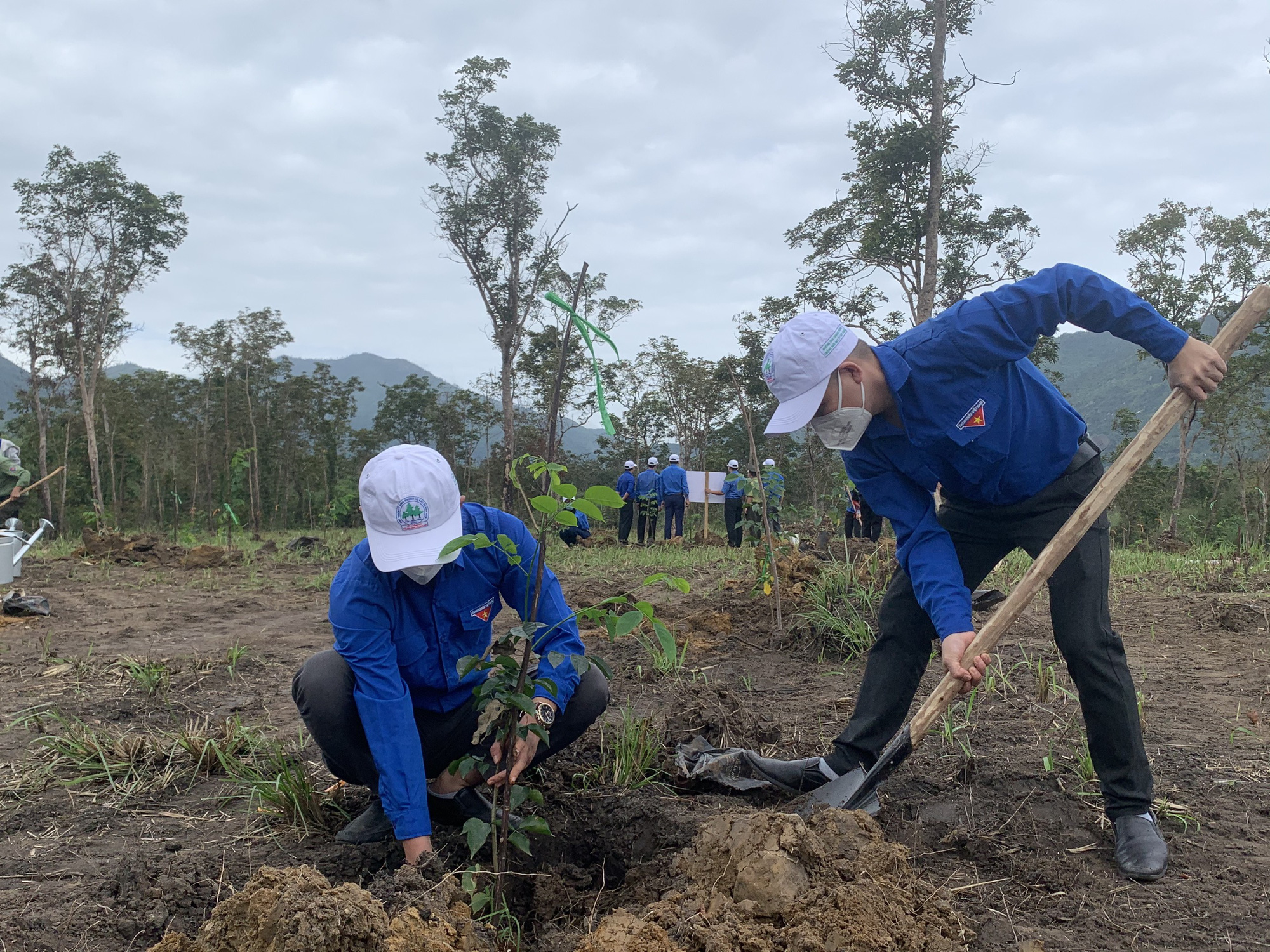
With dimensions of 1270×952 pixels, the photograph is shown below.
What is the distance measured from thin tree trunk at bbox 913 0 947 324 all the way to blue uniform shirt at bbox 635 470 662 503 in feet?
18.3

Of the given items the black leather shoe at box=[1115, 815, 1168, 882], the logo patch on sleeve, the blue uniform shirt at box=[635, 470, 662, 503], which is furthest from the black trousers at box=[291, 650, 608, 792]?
the blue uniform shirt at box=[635, 470, 662, 503]

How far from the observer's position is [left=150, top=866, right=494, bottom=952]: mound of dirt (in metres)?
1.53

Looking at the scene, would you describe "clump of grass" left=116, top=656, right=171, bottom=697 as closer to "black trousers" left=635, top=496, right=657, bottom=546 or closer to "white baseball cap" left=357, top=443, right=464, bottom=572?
"white baseball cap" left=357, top=443, right=464, bottom=572

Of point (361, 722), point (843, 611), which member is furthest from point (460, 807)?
point (843, 611)

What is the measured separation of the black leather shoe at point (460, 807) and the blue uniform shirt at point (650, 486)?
13.4 meters

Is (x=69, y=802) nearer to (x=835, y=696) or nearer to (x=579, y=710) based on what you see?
(x=579, y=710)

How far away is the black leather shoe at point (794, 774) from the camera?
2656mm

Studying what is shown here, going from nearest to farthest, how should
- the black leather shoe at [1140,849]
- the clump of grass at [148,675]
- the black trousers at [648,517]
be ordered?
1. the black leather shoe at [1140,849]
2. the clump of grass at [148,675]
3. the black trousers at [648,517]

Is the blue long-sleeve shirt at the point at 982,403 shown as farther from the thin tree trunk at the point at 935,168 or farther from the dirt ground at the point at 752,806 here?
the thin tree trunk at the point at 935,168

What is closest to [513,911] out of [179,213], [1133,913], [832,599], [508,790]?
[508,790]

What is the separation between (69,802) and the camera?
9.46 feet

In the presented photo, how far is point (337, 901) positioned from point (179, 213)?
2661 centimetres

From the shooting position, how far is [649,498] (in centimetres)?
1584

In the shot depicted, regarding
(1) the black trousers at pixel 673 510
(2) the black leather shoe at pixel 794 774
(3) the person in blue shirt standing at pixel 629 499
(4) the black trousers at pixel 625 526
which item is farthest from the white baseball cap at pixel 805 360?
(1) the black trousers at pixel 673 510
